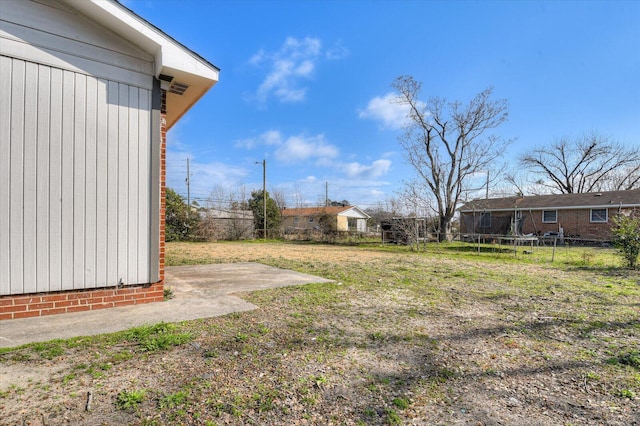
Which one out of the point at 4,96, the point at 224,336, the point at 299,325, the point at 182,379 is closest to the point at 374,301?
the point at 299,325

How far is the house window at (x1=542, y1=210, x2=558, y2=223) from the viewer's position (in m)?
24.8

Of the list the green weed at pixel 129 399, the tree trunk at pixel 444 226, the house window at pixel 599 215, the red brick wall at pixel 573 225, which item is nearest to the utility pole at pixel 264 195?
the tree trunk at pixel 444 226

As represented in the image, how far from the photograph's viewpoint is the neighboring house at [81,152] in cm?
380

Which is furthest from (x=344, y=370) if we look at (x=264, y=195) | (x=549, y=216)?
(x=549, y=216)

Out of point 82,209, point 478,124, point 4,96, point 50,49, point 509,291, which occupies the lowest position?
point 509,291

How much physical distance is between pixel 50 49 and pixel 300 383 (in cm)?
492

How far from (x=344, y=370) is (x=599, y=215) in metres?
28.0

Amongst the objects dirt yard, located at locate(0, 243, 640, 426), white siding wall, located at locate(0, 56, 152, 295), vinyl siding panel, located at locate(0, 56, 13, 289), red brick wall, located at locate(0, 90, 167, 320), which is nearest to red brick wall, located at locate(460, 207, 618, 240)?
dirt yard, located at locate(0, 243, 640, 426)

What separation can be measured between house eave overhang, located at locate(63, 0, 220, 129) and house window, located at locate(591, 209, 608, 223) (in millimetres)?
27671

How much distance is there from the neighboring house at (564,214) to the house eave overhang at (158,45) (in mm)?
18880

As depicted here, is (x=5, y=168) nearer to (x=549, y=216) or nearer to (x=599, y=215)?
(x=599, y=215)

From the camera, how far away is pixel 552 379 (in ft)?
8.77

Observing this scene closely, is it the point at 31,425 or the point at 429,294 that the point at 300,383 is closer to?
the point at 31,425

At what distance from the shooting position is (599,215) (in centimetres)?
2264
